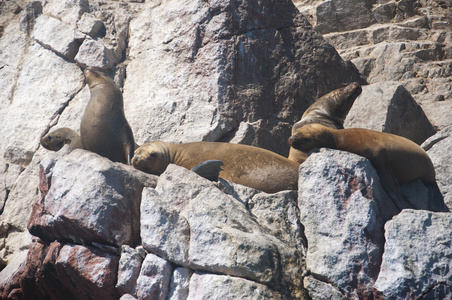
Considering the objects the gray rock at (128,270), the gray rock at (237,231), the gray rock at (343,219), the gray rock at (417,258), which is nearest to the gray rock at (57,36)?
the gray rock at (237,231)

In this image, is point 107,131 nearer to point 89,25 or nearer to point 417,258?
point 89,25

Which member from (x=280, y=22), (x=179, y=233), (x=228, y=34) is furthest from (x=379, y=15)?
(x=179, y=233)

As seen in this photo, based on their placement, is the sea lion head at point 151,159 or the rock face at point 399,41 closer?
the sea lion head at point 151,159

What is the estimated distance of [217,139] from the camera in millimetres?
7344

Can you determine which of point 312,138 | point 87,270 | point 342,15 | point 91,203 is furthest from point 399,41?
point 87,270

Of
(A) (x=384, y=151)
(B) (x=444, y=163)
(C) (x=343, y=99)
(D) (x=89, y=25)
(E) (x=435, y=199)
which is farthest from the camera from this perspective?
(D) (x=89, y=25)

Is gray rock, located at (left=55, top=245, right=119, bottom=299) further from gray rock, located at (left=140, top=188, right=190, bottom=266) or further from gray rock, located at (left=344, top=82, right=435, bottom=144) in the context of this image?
gray rock, located at (left=344, top=82, right=435, bottom=144)

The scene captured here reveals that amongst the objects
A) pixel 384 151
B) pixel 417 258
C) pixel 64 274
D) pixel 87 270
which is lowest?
pixel 64 274

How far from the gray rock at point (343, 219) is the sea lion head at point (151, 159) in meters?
2.13

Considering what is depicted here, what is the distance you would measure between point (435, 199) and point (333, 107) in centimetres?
254

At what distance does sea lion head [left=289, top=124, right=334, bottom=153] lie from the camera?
16.5ft

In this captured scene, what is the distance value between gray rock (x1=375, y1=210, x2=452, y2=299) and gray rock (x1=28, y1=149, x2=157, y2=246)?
2.40 m

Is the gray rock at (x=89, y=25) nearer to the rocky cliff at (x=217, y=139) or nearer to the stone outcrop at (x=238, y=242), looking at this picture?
the rocky cliff at (x=217, y=139)

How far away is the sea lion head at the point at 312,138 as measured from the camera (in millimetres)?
5043
